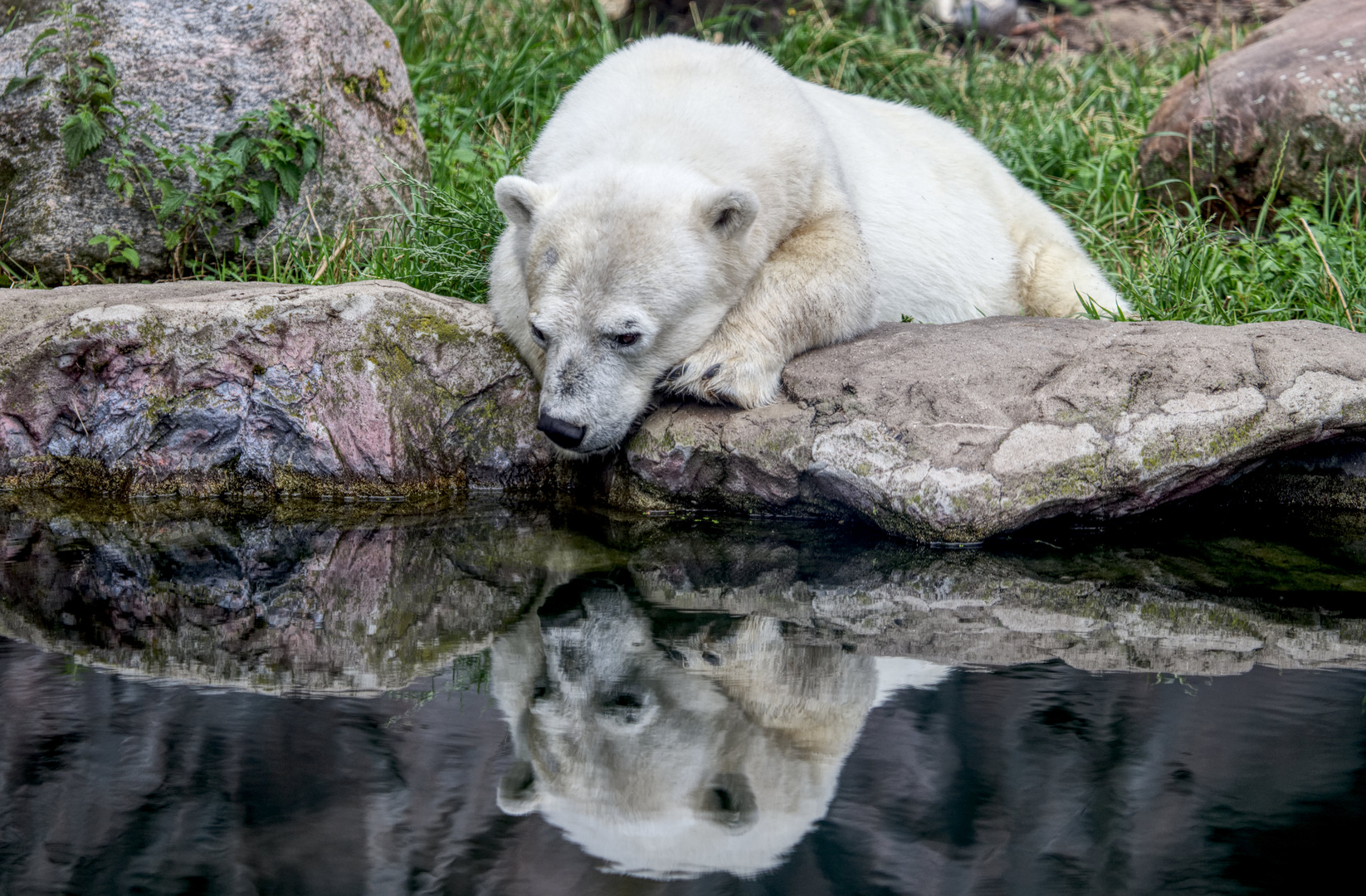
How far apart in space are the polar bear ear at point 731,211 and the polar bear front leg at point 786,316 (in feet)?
0.86

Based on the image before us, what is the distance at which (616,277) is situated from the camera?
353 centimetres

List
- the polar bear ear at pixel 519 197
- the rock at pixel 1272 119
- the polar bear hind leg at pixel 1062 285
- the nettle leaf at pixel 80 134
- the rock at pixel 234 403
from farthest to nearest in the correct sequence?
the rock at pixel 1272 119, the polar bear hind leg at pixel 1062 285, the nettle leaf at pixel 80 134, the rock at pixel 234 403, the polar bear ear at pixel 519 197

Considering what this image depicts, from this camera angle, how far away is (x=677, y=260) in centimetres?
361

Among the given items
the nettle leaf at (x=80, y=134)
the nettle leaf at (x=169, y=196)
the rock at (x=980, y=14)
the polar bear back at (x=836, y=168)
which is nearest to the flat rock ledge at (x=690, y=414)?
the polar bear back at (x=836, y=168)

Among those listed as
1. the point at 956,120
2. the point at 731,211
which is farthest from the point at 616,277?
the point at 956,120

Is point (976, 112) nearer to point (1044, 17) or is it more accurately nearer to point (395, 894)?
point (1044, 17)

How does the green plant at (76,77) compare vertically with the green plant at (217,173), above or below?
above

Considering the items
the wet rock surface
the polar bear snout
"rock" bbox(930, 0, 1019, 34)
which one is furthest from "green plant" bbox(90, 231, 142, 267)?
"rock" bbox(930, 0, 1019, 34)

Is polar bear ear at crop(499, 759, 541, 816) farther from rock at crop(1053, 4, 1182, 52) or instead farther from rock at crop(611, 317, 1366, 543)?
rock at crop(1053, 4, 1182, 52)

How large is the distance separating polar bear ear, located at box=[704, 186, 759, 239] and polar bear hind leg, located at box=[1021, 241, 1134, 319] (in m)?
1.96

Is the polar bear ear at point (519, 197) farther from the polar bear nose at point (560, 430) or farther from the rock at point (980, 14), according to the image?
the rock at point (980, 14)

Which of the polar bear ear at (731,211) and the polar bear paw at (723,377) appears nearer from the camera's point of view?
the polar bear ear at (731,211)

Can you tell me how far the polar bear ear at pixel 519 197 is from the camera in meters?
3.64

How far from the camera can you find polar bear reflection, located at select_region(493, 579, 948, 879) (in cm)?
180
